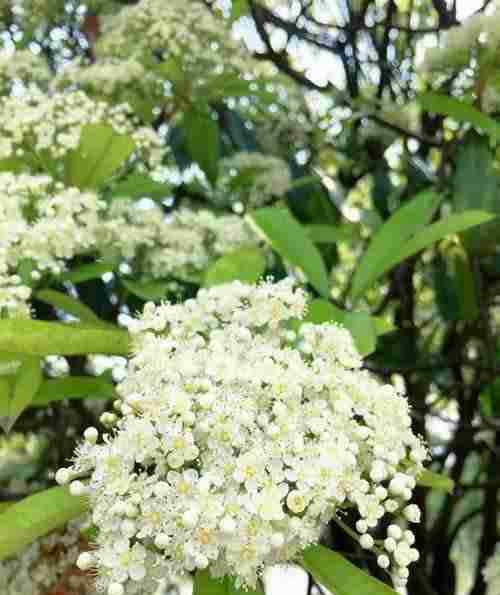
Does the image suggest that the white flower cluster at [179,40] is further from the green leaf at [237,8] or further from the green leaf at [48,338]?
the green leaf at [48,338]

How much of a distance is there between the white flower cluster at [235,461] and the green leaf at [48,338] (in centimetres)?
7

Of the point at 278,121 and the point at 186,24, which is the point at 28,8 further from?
the point at 278,121

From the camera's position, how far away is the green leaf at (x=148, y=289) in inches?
66.2

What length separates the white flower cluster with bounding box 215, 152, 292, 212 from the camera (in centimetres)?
249

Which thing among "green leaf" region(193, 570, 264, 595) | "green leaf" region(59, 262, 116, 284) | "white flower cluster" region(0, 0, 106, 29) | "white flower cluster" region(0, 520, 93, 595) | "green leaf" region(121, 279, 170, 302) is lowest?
"white flower cluster" region(0, 520, 93, 595)

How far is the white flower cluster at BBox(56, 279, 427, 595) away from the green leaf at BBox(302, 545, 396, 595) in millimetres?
28

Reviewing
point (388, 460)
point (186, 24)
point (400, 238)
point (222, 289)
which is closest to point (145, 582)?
point (388, 460)

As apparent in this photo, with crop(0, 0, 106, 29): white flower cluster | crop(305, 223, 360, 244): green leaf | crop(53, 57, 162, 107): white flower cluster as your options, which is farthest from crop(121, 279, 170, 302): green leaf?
crop(0, 0, 106, 29): white flower cluster

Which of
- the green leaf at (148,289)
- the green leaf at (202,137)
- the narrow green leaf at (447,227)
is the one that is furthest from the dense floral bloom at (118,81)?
the narrow green leaf at (447,227)

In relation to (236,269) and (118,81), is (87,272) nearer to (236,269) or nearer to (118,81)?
(236,269)

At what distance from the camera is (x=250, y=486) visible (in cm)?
94

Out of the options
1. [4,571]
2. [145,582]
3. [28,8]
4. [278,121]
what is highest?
[28,8]

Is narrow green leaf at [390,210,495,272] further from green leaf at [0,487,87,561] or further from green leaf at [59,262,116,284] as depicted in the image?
green leaf at [0,487,87,561]

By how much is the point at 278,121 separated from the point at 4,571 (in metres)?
1.90
